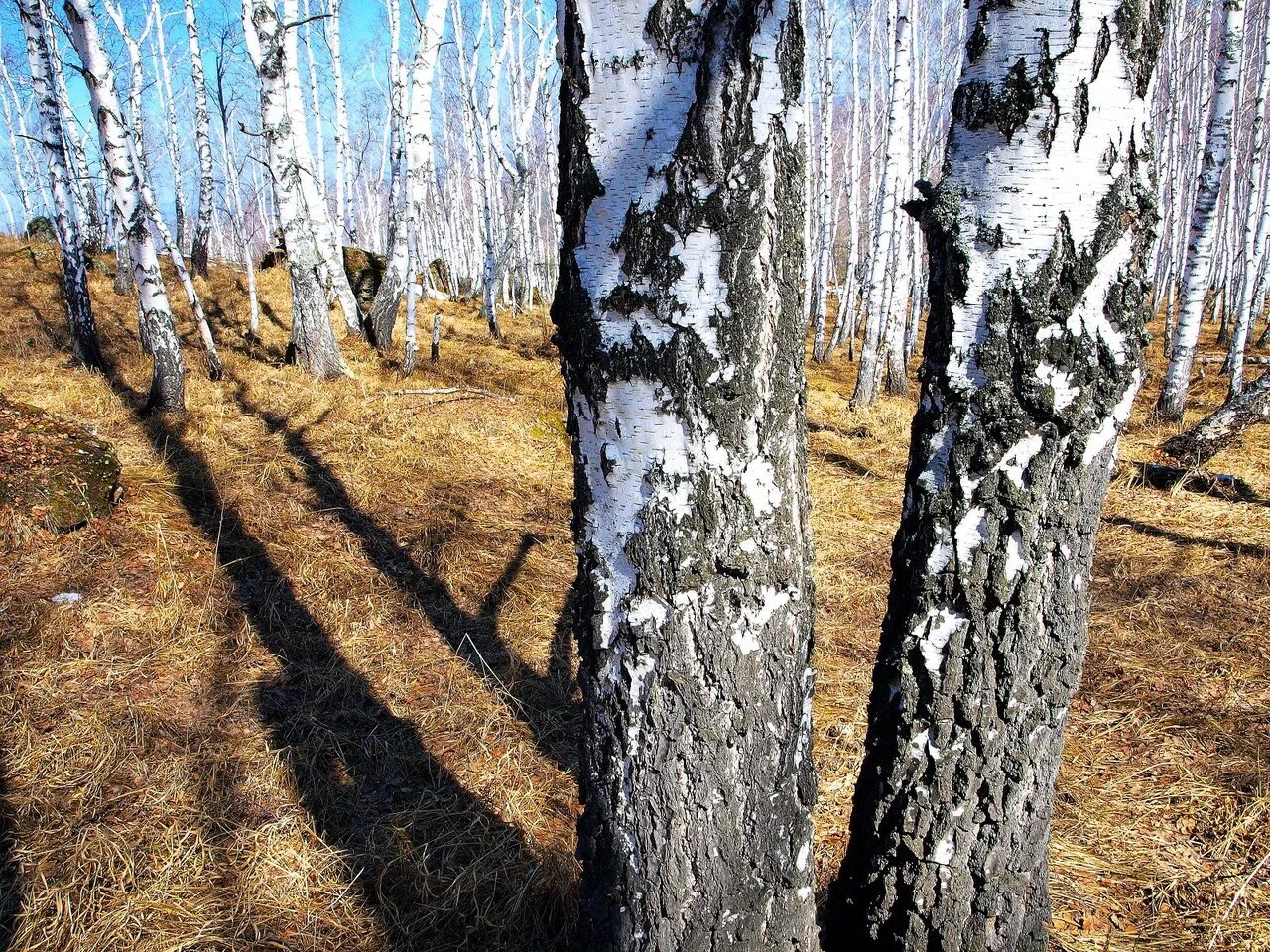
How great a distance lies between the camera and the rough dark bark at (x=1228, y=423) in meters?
5.67

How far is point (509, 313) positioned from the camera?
18.1 meters

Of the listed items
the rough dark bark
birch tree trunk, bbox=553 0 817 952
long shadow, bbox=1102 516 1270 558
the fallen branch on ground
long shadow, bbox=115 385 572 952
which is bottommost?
long shadow, bbox=115 385 572 952

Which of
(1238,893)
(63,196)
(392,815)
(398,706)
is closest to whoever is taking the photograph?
(1238,893)

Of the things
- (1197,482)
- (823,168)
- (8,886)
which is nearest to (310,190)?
(8,886)

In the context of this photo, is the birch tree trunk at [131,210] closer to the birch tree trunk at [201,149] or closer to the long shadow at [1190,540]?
the long shadow at [1190,540]

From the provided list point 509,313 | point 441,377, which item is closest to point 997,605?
point 441,377

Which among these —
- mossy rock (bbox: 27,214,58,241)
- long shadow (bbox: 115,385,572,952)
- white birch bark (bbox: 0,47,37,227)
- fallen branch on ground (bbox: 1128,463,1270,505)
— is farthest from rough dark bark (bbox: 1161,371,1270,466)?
white birch bark (bbox: 0,47,37,227)

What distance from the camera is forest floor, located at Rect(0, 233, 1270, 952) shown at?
2174mm

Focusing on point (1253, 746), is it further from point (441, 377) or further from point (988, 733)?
point (441, 377)

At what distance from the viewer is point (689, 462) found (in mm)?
1242

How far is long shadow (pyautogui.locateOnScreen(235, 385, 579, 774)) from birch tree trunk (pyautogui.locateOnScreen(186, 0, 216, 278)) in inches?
483

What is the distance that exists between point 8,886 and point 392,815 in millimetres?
1109

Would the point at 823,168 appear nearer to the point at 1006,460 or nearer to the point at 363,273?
the point at 363,273

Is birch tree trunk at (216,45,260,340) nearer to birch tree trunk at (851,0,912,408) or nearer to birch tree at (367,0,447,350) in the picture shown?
birch tree at (367,0,447,350)
